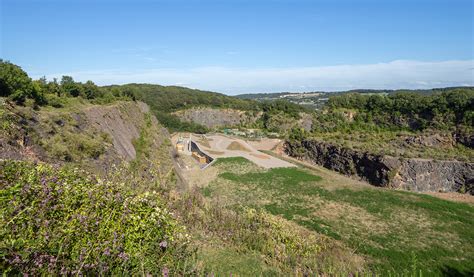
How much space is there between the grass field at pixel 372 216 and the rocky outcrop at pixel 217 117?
119 feet

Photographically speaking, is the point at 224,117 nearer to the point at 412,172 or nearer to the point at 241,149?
the point at 241,149

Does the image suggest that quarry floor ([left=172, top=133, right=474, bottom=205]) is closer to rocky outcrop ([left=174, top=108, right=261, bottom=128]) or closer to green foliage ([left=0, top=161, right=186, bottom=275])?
rocky outcrop ([left=174, top=108, right=261, bottom=128])

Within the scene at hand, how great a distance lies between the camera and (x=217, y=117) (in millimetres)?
64188

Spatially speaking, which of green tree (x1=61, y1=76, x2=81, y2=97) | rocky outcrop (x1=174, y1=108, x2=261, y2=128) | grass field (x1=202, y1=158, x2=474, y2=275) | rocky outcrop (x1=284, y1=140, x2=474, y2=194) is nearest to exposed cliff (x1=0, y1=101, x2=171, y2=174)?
grass field (x1=202, y1=158, x2=474, y2=275)

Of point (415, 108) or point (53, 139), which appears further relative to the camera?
point (415, 108)

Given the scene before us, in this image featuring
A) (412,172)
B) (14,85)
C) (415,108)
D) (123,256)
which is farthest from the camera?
(415,108)

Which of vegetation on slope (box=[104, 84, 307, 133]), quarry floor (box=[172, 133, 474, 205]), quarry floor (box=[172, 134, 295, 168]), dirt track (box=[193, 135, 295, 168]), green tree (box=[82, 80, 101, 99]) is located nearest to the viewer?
quarry floor (box=[172, 133, 474, 205])

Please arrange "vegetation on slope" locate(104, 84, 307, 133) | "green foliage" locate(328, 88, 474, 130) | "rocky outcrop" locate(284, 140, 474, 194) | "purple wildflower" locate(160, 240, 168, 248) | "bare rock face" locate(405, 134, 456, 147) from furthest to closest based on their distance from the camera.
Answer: "vegetation on slope" locate(104, 84, 307, 133) < "green foliage" locate(328, 88, 474, 130) < "bare rock face" locate(405, 134, 456, 147) < "rocky outcrop" locate(284, 140, 474, 194) < "purple wildflower" locate(160, 240, 168, 248)

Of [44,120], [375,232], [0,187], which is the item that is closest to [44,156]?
[44,120]

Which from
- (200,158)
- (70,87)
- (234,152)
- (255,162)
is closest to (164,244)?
(70,87)

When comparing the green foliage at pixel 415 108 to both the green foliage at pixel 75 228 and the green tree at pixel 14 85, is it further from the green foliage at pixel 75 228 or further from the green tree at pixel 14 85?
the green foliage at pixel 75 228

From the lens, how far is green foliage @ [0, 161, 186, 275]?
116 inches

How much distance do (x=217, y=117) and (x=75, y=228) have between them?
200 ft

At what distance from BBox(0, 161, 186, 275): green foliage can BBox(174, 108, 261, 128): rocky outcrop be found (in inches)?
2306
